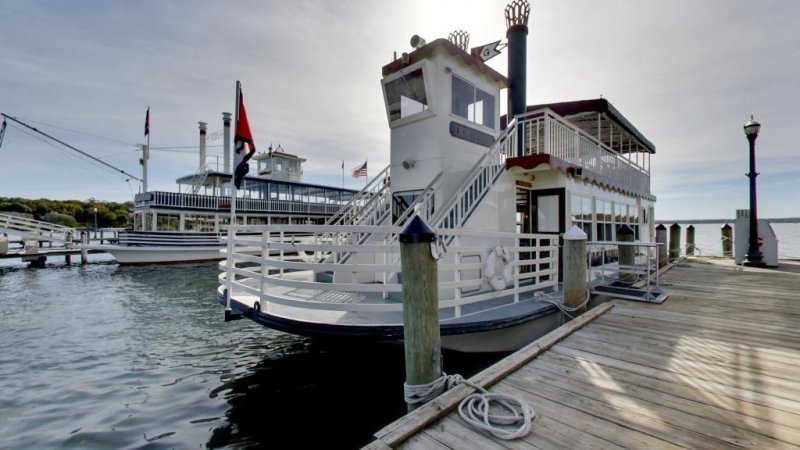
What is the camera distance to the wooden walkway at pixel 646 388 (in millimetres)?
2098

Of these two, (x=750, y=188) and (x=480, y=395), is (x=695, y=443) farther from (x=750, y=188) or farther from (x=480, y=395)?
(x=750, y=188)

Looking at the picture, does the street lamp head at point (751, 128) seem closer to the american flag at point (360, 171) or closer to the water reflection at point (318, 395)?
the water reflection at point (318, 395)

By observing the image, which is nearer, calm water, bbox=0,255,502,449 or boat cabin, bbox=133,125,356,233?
calm water, bbox=0,255,502,449

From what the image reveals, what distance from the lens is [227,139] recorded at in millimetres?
28500

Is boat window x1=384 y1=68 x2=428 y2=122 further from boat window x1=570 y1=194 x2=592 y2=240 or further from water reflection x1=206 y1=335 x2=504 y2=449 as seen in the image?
water reflection x1=206 y1=335 x2=504 y2=449

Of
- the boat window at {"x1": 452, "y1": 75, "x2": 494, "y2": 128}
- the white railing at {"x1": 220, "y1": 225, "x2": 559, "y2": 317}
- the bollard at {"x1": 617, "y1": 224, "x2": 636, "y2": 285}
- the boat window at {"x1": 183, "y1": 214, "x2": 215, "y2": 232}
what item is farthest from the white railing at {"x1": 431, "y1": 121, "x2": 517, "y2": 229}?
the boat window at {"x1": 183, "y1": 214, "x2": 215, "y2": 232}

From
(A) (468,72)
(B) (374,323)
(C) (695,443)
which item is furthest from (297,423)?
(A) (468,72)

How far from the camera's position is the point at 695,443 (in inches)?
79.1

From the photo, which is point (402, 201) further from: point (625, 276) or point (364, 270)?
point (625, 276)

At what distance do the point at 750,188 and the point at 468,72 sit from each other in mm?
9231

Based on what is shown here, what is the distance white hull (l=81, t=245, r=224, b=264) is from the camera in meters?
19.8

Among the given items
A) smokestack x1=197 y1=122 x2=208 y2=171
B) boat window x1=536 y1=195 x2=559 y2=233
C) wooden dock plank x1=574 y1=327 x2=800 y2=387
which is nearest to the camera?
wooden dock plank x1=574 y1=327 x2=800 y2=387

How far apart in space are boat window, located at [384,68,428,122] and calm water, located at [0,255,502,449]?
535cm

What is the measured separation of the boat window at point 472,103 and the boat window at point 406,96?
0.75m
